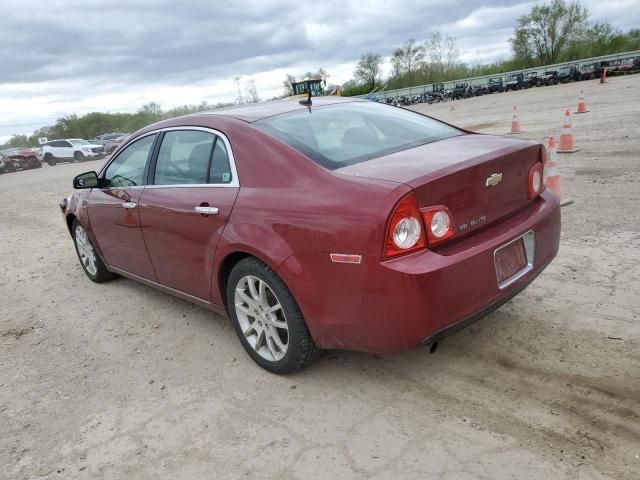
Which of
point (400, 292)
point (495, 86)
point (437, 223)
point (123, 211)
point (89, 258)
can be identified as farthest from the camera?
point (495, 86)

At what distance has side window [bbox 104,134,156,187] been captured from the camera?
4.15 m

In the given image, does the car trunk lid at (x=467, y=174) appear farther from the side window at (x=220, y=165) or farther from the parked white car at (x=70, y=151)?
the parked white car at (x=70, y=151)

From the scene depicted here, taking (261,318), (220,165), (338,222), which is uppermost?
(220,165)

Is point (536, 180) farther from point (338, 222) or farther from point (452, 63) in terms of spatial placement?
point (452, 63)

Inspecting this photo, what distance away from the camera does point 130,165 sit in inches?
172

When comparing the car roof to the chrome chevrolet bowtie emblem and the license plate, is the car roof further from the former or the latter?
the license plate

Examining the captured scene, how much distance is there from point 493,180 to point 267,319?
1532 mm

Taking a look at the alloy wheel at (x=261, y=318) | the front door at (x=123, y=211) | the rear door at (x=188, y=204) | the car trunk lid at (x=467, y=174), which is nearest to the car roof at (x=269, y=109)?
the rear door at (x=188, y=204)

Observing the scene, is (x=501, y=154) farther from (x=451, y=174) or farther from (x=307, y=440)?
(x=307, y=440)

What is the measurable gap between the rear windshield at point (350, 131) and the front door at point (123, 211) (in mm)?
1372

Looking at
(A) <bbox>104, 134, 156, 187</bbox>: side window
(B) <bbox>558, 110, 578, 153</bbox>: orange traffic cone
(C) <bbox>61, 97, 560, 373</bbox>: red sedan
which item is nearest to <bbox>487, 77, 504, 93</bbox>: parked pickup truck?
(B) <bbox>558, 110, 578, 153</bbox>: orange traffic cone

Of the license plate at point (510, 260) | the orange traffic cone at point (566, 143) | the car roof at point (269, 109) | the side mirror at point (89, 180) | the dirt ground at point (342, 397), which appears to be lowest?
the dirt ground at point (342, 397)

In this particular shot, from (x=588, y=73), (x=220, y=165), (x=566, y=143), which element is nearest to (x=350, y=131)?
(x=220, y=165)

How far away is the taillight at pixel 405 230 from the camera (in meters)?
2.44
